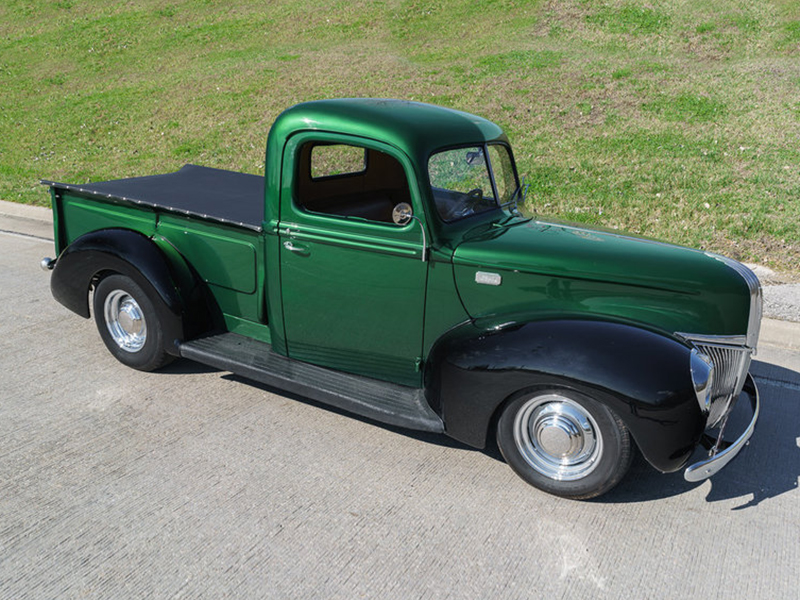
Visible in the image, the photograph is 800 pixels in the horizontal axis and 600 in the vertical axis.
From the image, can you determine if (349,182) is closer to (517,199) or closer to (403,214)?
(403,214)

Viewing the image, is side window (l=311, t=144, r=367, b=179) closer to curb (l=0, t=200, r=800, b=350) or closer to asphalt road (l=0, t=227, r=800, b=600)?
asphalt road (l=0, t=227, r=800, b=600)

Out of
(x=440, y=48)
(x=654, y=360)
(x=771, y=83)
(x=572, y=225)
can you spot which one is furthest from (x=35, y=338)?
(x=440, y=48)

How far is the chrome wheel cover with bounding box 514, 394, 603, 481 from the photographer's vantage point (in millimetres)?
3209

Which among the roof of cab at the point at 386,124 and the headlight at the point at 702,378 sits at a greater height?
the roof of cab at the point at 386,124

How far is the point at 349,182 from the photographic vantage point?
4.25 meters

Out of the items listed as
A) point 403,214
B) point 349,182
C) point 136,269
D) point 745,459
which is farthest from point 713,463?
point 136,269

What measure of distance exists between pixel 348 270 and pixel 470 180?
2.88 feet

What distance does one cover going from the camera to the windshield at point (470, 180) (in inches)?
145

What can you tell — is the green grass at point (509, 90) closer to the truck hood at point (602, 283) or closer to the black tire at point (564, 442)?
the truck hood at point (602, 283)

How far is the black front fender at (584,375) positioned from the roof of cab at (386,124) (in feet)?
3.53

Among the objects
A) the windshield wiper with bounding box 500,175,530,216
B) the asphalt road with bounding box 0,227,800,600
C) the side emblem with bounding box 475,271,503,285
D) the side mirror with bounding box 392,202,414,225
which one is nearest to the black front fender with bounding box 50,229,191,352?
the asphalt road with bounding box 0,227,800,600

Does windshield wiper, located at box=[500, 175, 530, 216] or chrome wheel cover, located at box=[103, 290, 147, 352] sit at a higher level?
windshield wiper, located at box=[500, 175, 530, 216]

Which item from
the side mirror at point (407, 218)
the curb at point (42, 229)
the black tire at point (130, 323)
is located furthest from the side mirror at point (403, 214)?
the curb at point (42, 229)

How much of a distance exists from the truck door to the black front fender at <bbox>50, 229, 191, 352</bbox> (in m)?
0.76
